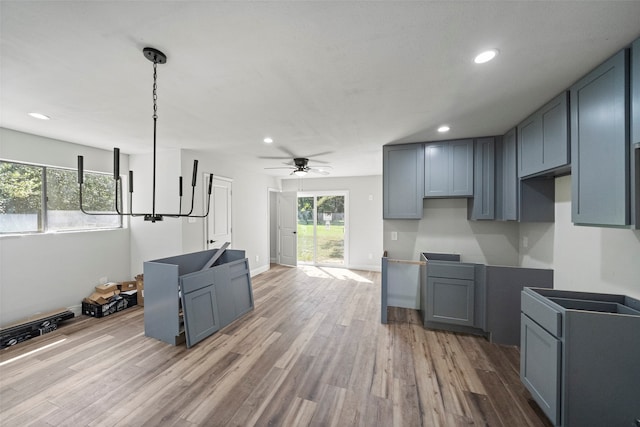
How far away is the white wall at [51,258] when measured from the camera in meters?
2.97

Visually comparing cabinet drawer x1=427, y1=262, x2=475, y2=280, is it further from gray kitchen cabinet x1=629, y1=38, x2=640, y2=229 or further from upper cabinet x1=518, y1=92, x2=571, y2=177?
gray kitchen cabinet x1=629, y1=38, x2=640, y2=229

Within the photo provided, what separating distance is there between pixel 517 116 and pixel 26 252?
6044 mm

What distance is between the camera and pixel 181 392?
2.02 meters

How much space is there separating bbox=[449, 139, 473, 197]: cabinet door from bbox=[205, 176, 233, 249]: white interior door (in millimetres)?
3911

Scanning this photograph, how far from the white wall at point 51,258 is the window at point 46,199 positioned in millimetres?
126

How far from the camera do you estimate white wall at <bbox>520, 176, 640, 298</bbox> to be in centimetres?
179

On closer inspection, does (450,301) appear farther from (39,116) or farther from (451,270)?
(39,116)

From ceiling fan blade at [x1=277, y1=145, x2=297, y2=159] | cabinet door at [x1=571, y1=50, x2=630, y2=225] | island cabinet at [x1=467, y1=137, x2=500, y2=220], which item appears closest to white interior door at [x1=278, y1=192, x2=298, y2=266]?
ceiling fan blade at [x1=277, y1=145, x2=297, y2=159]

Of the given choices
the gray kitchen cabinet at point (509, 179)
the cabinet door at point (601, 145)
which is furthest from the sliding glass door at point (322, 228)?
the cabinet door at point (601, 145)

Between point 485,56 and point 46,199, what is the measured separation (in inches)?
205

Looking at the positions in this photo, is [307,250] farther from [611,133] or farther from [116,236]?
[611,133]

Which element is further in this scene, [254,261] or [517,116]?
[254,261]

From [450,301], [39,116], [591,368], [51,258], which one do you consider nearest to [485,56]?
[591,368]

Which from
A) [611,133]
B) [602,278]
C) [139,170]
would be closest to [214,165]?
[139,170]
